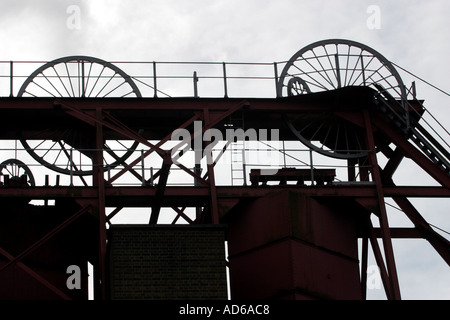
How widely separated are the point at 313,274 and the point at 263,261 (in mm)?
1545

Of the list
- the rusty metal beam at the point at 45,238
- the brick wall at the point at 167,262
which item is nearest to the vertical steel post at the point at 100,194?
the rusty metal beam at the point at 45,238

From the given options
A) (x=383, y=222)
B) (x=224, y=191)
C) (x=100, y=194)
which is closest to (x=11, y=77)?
(x=100, y=194)

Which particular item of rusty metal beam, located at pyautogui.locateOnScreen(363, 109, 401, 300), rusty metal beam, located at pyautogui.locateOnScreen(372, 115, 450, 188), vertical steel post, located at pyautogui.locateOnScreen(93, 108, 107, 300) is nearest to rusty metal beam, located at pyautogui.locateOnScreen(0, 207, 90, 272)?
vertical steel post, located at pyautogui.locateOnScreen(93, 108, 107, 300)

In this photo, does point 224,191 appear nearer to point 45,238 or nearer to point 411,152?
point 45,238

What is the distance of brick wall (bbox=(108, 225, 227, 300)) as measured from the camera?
28391 millimetres

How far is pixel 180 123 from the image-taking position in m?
35.7

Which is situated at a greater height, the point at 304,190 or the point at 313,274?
the point at 304,190

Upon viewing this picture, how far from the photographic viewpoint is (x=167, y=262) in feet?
94.5

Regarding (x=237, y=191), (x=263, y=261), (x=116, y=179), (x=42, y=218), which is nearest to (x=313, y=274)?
(x=263, y=261)

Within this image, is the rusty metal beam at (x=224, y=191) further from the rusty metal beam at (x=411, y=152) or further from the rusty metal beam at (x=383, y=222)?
the rusty metal beam at (x=411, y=152)

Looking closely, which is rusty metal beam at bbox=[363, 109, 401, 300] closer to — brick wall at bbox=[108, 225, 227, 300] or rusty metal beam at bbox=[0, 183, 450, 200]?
rusty metal beam at bbox=[0, 183, 450, 200]

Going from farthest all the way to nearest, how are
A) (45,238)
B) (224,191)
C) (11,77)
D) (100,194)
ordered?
(11,77) → (224,191) → (100,194) → (45,238)
